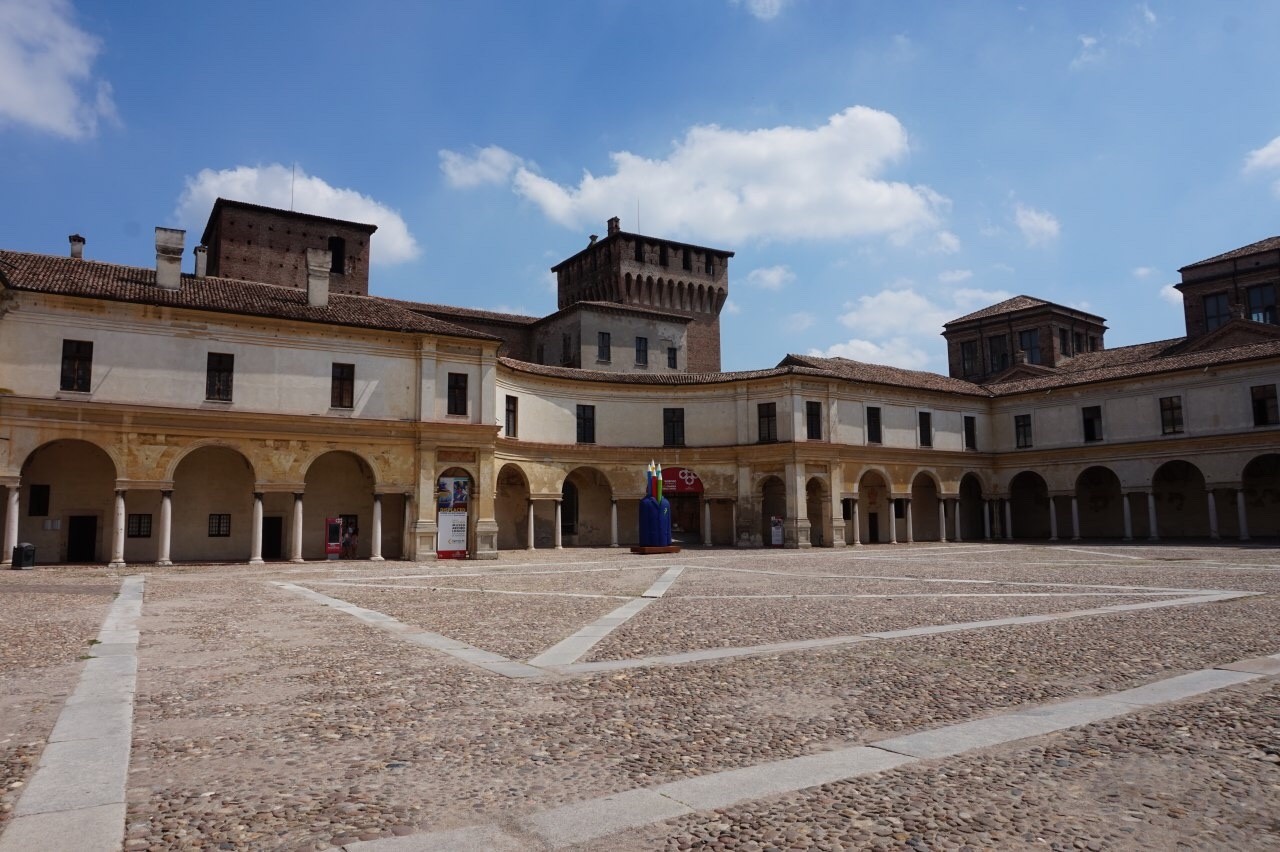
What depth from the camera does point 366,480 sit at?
3066 cm

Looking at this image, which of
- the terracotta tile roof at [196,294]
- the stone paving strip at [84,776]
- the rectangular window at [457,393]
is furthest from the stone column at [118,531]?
the stone paving strip at [84,776]

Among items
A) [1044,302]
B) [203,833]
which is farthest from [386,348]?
[1044,302]

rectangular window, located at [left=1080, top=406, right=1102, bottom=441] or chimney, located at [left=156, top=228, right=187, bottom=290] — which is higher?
chimney, located at [left=156, top=228, right=187, bottom=290]

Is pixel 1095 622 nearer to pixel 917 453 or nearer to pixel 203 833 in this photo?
pixel 203 833

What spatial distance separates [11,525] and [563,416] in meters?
21.1

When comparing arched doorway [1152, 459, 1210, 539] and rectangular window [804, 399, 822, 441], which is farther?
arched doorway [1152, 459, 1210, 539]

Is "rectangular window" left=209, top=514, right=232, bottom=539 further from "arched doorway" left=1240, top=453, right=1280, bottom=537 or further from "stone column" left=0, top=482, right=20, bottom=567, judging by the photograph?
"arched doorway" left=1240, top=453, right=1280, bottom=537

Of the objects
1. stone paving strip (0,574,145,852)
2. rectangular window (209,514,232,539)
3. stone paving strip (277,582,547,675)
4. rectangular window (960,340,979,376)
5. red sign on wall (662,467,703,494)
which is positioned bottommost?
stone paving strip (277,582,547,675)

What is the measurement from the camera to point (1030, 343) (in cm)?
5253

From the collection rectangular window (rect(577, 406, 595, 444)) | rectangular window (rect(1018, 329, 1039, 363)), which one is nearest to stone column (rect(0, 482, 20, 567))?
rectangular window (rect(577, 406, 595, 444))

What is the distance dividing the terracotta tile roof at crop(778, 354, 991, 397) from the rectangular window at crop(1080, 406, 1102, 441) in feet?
18.0

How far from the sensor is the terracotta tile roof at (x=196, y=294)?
2503 centimetres

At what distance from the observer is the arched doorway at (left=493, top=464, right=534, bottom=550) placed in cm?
3659

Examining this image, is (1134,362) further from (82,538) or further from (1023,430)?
(82,538)
